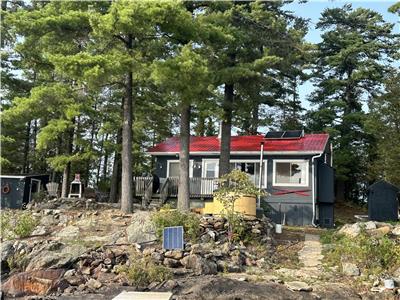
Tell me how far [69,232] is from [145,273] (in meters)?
5.15

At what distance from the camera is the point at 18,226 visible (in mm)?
14078

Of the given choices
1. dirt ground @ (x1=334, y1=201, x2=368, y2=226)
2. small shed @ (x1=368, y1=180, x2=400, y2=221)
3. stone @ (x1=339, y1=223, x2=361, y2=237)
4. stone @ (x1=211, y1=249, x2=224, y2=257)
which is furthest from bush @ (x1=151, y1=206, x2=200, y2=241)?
dirt ground @ (x1=334, y1=201, x2=368, y2=226)

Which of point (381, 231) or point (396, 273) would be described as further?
point (381, 231)

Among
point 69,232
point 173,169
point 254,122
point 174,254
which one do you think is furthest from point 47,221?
point 254,122

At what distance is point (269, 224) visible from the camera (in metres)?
14.8

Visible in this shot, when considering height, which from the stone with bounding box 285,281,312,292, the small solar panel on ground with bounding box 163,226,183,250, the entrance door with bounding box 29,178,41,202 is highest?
the entrance door with bounding box 29,178,41,202

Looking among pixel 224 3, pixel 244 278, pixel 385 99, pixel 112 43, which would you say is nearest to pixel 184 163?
pixel 112 43

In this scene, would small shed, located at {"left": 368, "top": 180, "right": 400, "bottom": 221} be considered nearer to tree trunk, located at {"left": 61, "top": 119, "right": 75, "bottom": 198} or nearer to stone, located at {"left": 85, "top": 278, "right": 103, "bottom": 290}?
stone, located at {"left": 85, "top": 278, "right": 103, "bottom": 290}

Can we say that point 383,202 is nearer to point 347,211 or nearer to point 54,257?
point 347,211

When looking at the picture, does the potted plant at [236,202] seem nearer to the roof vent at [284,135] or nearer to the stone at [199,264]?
the stone at [199,264]

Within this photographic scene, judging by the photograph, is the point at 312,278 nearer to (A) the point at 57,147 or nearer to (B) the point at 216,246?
(B) the point at 216,246

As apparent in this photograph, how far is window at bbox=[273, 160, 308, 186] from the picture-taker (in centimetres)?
2073

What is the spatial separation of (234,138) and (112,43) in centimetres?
975

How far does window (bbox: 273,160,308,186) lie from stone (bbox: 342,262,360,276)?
32.6 ft
